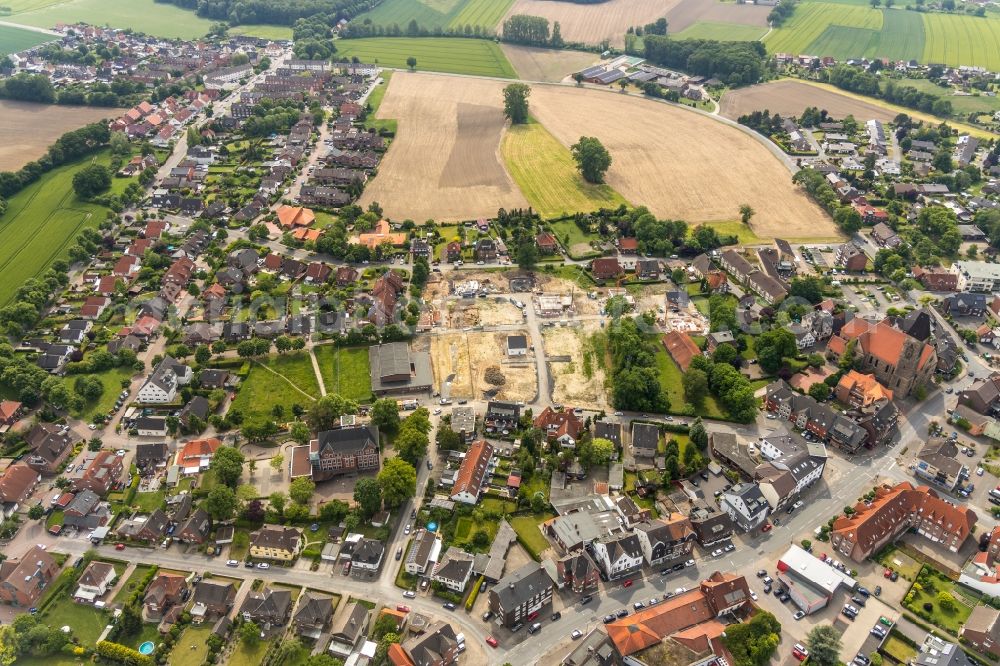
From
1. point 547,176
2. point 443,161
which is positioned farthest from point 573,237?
point 443,161

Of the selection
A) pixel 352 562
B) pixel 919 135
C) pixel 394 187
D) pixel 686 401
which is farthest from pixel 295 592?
pixel 919 135

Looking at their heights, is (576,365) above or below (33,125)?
below

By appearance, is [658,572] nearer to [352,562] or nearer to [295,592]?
[352,562]

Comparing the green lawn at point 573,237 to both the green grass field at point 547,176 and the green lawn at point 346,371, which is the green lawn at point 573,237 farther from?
the green lawn at point 346,371

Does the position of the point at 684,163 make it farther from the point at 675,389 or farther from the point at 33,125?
the point at 33,125

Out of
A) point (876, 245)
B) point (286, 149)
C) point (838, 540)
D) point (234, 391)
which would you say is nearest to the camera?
point (838, 540)

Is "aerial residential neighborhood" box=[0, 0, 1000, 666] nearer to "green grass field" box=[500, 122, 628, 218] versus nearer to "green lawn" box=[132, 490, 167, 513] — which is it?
"green lawn" box=[132, 490, 167, 513]
